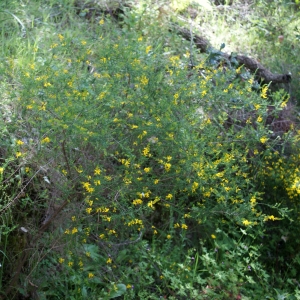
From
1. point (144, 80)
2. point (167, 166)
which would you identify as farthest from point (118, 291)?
point (144, 80)

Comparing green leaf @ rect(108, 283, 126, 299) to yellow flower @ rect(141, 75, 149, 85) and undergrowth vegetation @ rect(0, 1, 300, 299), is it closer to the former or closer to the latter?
undergrowth vegetation @ rect(0, 1, 300, 299)

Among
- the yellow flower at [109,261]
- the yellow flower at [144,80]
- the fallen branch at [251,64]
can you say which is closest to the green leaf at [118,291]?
the yellow flower at [109,261]

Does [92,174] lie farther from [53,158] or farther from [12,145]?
[12,145]

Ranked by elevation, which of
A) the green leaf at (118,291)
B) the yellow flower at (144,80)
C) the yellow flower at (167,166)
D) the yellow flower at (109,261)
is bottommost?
the green leaf at (118,291)

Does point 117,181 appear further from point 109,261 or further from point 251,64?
point 251,64

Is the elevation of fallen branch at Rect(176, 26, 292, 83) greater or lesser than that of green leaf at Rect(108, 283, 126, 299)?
greater

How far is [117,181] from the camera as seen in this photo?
124 inches

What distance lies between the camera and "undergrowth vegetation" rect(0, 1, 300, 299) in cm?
309

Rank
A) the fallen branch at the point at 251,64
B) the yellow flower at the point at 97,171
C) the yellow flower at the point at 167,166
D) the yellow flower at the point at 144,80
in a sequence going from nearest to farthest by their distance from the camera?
the yellow flower at the point at 97,171 → the yellow flower at the point at 167,166 → the yellow flower at the point at 144,80 → the fallen branch at the point at 251,64

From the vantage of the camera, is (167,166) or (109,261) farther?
(109,261)

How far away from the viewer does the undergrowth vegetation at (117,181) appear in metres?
3.09

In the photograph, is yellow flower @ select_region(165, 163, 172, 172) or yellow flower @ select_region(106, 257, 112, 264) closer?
yellow flower @ select_region(165, 163, 172, 172)

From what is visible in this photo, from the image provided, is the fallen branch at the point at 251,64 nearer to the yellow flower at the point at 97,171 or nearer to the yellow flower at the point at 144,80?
the yellow flower at the point at 144,80

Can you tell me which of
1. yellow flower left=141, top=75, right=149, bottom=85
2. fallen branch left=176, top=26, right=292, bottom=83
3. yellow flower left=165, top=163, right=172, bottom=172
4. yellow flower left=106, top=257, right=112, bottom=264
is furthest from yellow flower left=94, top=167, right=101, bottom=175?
fallen branch left=176, top=26, right=292, bottom=83
